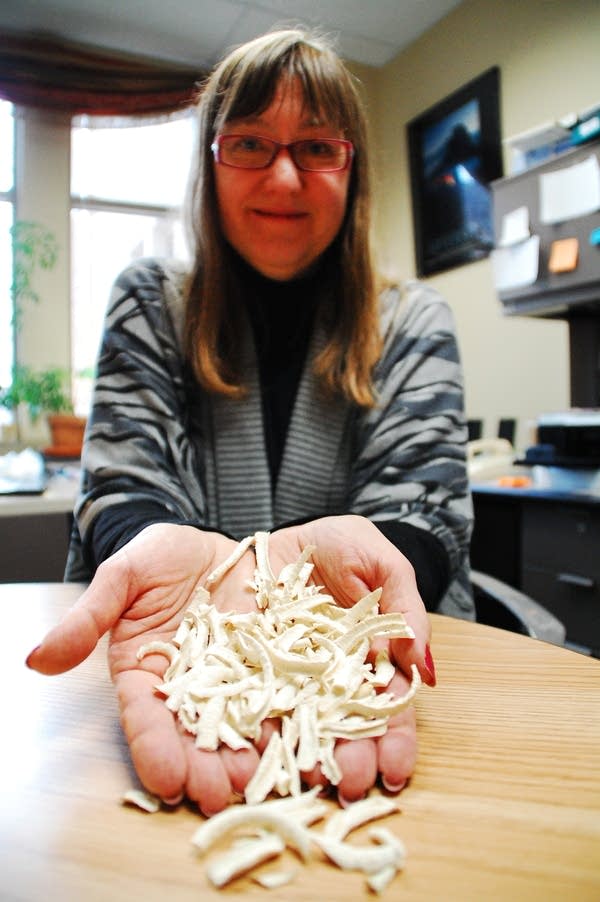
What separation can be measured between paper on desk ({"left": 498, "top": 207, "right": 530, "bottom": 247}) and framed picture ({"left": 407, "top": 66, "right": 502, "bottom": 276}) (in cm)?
70

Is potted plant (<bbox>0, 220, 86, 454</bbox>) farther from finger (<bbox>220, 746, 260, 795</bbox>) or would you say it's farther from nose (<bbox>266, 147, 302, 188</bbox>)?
finger (<bbox>220, 746, 260, 795</bbox>)

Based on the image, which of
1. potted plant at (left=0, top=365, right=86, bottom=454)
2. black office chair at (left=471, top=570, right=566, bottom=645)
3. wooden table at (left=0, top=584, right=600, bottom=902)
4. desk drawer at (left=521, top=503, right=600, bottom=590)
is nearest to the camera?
wooden table at (left=0, top=584, right=600, bottom=902)

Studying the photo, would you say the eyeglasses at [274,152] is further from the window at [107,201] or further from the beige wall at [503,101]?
the window at [107,201]

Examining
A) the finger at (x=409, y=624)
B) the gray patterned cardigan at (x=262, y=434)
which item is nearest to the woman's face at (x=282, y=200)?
the gray patterned cardigan at (x=262, y=434)

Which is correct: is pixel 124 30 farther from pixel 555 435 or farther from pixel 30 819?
pixel 30 819

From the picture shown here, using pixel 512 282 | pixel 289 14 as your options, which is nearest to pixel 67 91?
pixel 289 14

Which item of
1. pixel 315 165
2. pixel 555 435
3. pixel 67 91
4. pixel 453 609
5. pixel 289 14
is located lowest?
pixel 453 609

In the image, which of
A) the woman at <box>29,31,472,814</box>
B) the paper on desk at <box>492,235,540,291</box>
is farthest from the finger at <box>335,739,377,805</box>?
the paper on desk at <box>492,235,540,291</box>

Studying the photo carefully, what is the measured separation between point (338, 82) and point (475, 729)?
85 centimetres

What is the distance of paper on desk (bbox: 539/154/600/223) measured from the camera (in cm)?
168

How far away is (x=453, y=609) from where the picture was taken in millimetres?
914

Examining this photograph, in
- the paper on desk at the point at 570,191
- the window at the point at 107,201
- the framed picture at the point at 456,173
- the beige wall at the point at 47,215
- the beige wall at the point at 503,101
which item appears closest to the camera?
the paper on desk at the point at 570,191


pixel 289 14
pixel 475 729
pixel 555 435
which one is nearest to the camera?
pixel 475 729

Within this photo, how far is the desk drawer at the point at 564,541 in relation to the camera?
4.68ft
